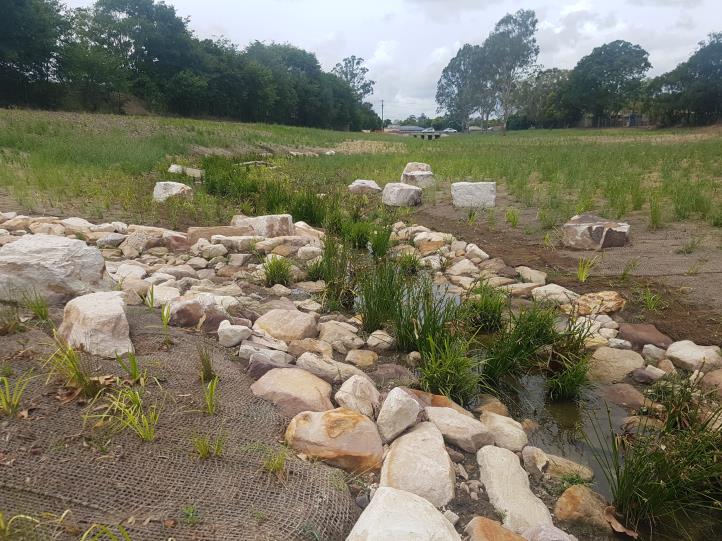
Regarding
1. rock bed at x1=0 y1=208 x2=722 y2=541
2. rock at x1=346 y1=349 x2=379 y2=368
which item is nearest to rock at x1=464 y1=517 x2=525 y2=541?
rock bed at x1=0 y1=208 x2=722 y2=541

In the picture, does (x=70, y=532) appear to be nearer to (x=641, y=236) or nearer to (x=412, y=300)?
(x=412, y=300)

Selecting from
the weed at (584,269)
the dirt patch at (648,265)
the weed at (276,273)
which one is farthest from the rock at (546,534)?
the weed at (584,269)

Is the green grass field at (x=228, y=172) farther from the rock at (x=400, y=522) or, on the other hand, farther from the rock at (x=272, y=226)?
the rock at (x=400, y=522)

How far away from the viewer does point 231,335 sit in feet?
10.8

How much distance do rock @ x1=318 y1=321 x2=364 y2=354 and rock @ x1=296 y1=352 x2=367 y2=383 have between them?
0.47 meters

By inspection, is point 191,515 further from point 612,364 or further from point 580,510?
point 612,364

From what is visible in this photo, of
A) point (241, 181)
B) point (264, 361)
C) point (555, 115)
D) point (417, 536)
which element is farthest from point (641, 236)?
point (555, 115)

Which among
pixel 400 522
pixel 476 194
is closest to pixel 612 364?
pixel 400 522

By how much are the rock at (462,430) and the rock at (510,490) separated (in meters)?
0.06

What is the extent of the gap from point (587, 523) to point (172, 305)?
2.94 m

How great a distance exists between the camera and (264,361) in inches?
118

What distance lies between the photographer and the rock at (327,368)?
3.08 m

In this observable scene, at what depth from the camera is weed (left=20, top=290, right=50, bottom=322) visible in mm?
3123

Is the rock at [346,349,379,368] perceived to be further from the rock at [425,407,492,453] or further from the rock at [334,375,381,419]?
the rock at [425,407,492,453]
